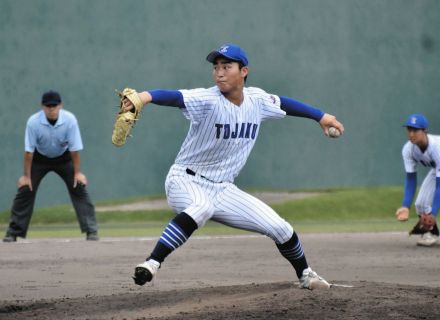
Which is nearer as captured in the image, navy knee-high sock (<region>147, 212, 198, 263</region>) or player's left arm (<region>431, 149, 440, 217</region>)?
navy knee-high sock (<region>147, 212, 198, 263</region>)

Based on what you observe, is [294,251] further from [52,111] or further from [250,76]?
[250,76]

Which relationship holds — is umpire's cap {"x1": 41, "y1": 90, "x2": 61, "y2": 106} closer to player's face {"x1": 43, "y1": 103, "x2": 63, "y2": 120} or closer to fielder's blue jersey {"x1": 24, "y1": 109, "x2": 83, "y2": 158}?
player's face {"x1": 43, "y1": 103, "x2": 63, "y2": 120}

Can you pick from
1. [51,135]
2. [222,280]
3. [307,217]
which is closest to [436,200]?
[222,280]

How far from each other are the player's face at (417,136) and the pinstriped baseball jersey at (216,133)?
4.69 m

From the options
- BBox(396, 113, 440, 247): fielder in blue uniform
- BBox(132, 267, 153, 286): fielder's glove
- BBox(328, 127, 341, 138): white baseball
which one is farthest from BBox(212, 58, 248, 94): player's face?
BBox(396, 113, 440, 247): fielder in blue uniform

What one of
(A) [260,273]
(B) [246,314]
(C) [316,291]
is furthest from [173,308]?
(A) [260,273]

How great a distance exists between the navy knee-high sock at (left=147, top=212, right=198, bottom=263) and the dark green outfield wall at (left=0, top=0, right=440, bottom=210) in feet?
38.5

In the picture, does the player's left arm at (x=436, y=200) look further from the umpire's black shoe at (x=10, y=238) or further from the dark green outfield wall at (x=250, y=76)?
the dark green outfield wall at (x=250, y=76)

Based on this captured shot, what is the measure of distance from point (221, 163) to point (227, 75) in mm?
657

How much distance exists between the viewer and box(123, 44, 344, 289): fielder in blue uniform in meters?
7.05

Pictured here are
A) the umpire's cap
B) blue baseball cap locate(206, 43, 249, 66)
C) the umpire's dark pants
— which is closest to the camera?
blue baseball cap locate(206, 43, 249, 66)

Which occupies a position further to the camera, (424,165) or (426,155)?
(424,165)

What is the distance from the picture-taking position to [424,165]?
12258mm

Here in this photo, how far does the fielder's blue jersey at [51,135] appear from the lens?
12820 millimetres
